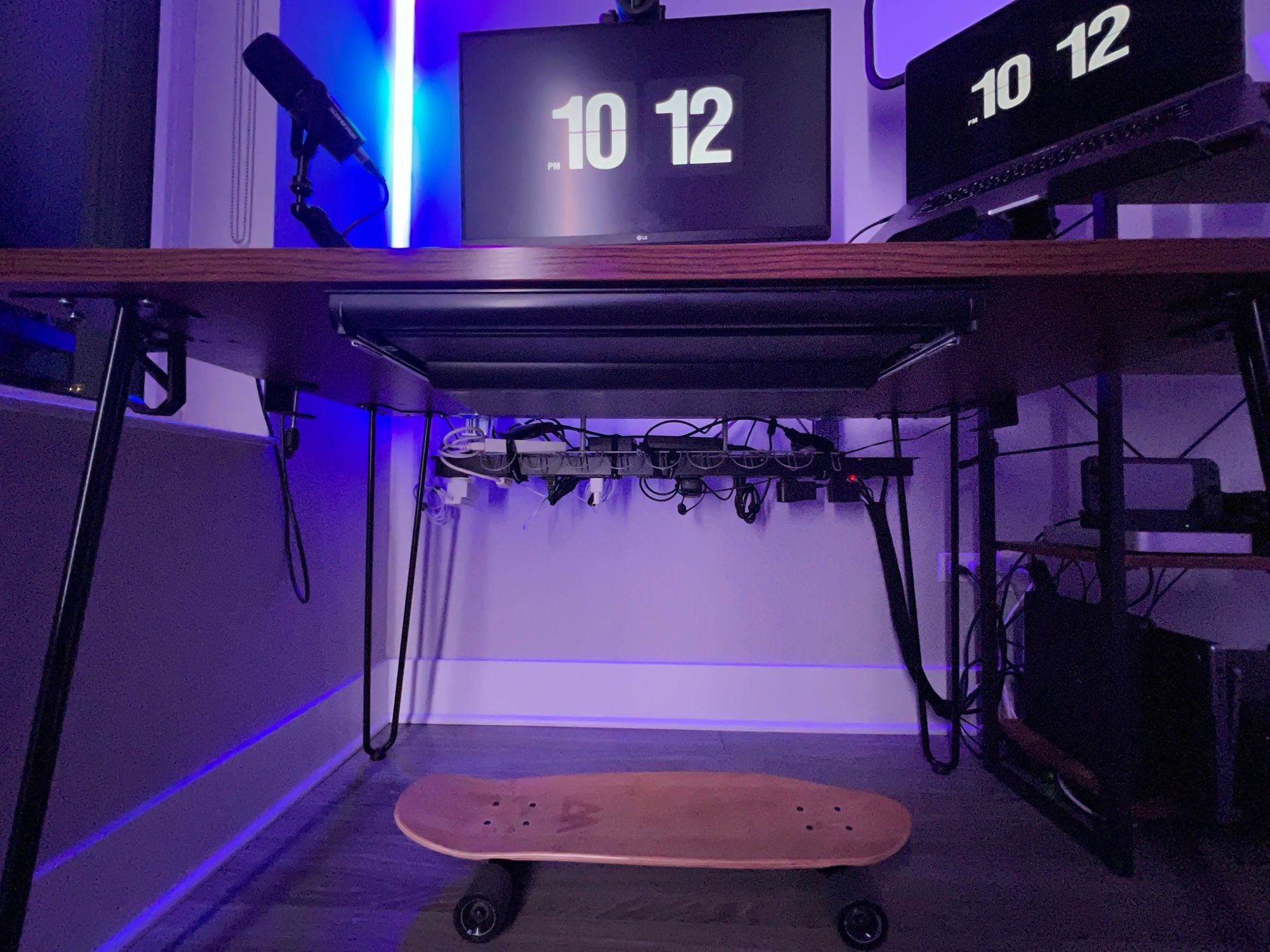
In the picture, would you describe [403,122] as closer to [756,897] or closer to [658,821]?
[658,821]

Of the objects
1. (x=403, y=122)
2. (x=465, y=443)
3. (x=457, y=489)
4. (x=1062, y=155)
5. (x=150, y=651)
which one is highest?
(x=403, y=122)

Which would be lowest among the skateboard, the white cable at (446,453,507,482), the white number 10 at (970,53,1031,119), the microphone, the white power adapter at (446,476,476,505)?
the skateboard

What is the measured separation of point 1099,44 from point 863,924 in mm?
1457

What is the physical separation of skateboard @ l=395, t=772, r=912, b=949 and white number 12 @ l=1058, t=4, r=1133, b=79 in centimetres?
131

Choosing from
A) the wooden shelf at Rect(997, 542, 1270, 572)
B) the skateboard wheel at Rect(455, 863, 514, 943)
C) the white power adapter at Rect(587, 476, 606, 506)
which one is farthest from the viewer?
the white power adapter at Rect(587, 476, 606, 506)

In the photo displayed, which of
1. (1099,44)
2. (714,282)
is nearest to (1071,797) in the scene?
Result: (714,282)

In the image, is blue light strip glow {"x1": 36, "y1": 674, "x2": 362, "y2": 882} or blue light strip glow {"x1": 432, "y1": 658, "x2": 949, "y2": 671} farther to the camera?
blue light strip glow {"x1": 432, "y1": 658, "x2": 949, "y2": 671}

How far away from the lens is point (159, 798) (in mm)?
831

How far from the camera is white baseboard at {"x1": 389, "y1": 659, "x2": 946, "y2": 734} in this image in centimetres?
150

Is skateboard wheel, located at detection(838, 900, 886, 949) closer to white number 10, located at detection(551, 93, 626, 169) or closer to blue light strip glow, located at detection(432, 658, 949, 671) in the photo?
blue light strip glow, located at detection(432, 658, 949, 671)

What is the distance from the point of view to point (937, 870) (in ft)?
3.08

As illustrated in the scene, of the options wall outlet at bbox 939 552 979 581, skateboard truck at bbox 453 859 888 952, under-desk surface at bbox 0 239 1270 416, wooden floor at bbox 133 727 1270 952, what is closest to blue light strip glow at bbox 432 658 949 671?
wall outlet at bbox 939 552 979 581

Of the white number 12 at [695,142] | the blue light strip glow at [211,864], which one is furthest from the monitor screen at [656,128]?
the blue light strip glow at [211,864]

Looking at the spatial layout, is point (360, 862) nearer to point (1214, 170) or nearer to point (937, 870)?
point (937, 870)
